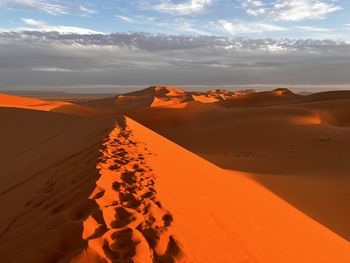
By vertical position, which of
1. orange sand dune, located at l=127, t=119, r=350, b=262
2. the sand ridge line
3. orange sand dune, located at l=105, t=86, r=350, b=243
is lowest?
orange sand dune, located at l=105, t=86, r=350, b=243

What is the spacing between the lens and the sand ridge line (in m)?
2.70

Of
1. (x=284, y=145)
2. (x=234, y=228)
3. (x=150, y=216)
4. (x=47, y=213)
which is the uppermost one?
(x=150, y=216)

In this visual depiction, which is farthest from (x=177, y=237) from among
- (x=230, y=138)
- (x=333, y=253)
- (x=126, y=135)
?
(x=230, y=138)

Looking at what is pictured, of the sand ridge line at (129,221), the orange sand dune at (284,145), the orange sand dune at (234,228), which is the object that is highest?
the sand ridge line at (129,221)

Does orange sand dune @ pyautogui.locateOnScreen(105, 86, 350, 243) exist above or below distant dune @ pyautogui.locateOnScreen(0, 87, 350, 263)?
below

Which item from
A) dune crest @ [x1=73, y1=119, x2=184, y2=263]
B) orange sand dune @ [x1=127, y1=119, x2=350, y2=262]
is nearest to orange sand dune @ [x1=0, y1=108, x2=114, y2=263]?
dune crest @ [x1=73, y1=119, x2=184, y2=263]

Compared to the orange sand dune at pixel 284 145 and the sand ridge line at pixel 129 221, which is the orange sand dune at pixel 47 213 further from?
the orange sand dune at pixel 284 145

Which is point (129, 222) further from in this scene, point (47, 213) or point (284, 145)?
point (284, 145)

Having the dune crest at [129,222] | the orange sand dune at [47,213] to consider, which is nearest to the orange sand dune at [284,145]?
the dune crest at [129,222]

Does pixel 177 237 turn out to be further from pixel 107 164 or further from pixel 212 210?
pixel 107 164

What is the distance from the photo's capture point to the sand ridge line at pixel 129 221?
8.86ft

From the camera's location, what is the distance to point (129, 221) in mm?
3133

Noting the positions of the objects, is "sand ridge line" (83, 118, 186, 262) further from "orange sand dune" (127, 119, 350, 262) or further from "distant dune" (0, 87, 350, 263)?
"orange sand dune" (127, 119, 350, 262)

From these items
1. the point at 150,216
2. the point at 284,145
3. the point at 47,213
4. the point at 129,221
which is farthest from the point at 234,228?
the point at 284,145
